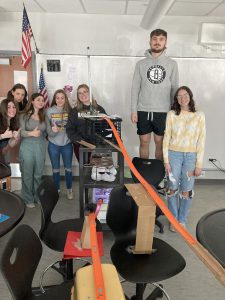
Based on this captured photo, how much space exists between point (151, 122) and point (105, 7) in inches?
70.9

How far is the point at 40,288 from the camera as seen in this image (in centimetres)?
197

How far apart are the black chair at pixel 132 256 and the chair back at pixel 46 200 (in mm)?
458

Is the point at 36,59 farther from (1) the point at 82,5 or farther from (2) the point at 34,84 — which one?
(1) the point at 82,5

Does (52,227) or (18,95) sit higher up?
(18,95)

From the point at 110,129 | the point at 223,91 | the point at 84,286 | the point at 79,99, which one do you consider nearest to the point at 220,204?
the point at 223,91

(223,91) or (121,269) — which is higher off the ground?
(223,91)

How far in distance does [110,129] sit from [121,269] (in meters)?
1.48

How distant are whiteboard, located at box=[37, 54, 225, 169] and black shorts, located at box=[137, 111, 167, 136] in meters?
1.04

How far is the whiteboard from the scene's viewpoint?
13.9ft

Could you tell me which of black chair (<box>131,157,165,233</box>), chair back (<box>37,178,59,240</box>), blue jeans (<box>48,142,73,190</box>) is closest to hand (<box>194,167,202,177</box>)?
black chair (<box>131,157,165,233</box>)

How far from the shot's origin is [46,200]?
194cm

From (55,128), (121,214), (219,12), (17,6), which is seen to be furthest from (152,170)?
(17,6)

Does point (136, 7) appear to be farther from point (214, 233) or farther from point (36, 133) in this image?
point (214, 233)

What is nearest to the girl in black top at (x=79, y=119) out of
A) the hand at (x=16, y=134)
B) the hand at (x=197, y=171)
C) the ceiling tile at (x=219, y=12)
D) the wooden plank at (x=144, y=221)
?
the hand at (x=16, y=134)
